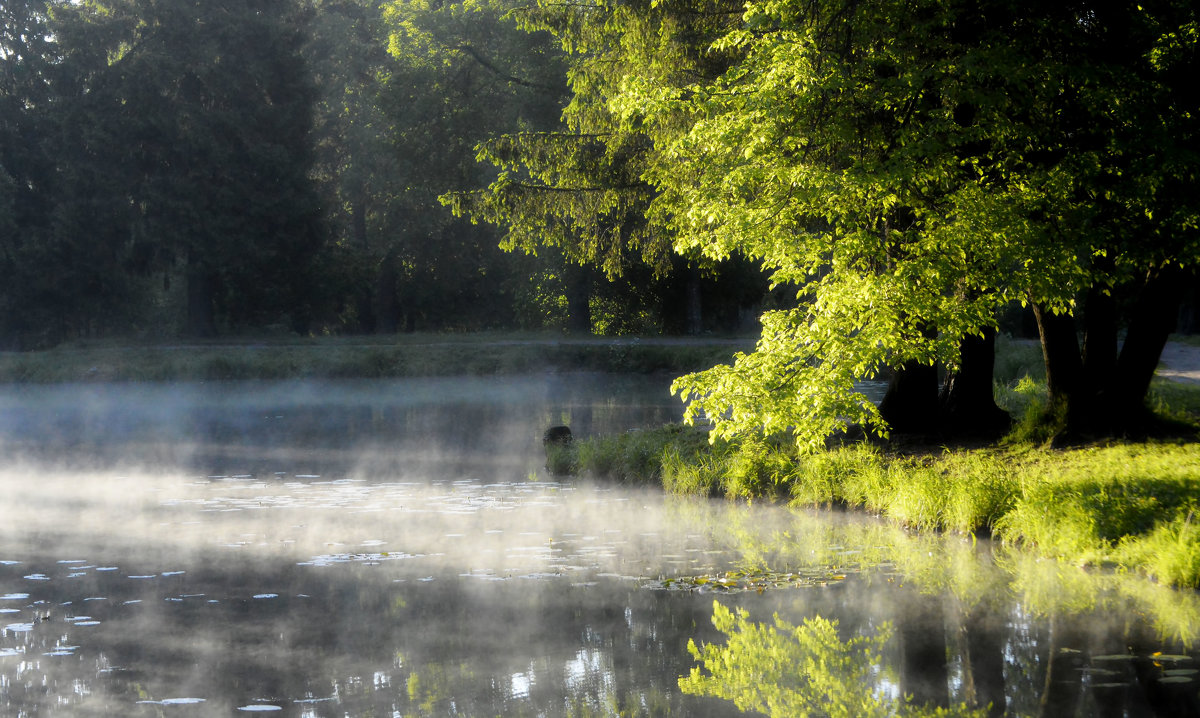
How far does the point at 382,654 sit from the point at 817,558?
558 cm

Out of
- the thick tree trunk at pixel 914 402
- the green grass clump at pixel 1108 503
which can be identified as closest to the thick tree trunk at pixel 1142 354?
the green grass clump at pixel 1108 503

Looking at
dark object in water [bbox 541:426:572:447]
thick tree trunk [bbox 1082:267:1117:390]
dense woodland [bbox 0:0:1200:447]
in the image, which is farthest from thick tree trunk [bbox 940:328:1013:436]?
dark object in water [bbox 541:426:572:447]

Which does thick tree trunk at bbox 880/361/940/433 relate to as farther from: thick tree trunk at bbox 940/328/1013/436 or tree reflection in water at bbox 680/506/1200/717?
tree reflection in water at bbox 680/506/1200/717

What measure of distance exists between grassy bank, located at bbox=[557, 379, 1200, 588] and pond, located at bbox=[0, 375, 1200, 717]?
0.42 m

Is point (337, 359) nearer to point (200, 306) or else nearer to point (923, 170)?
point (200, 306)

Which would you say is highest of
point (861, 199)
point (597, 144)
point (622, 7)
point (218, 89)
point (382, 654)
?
point (218, 89)

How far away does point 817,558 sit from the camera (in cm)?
1357

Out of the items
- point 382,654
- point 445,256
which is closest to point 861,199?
point 382,654

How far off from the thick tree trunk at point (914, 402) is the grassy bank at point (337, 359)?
27.0m

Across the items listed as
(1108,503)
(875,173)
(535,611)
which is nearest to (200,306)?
(875,173)

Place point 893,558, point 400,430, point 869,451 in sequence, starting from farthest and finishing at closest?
point 400,430, point 869,451, point 893,558

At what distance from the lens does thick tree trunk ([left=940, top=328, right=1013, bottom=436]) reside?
1850 centimetres

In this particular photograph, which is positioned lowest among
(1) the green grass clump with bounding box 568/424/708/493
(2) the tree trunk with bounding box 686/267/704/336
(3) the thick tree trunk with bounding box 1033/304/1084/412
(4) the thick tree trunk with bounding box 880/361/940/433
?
(1) the green grass clump with bounding box 568/424/708/493

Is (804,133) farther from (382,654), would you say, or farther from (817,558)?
(382,654)
